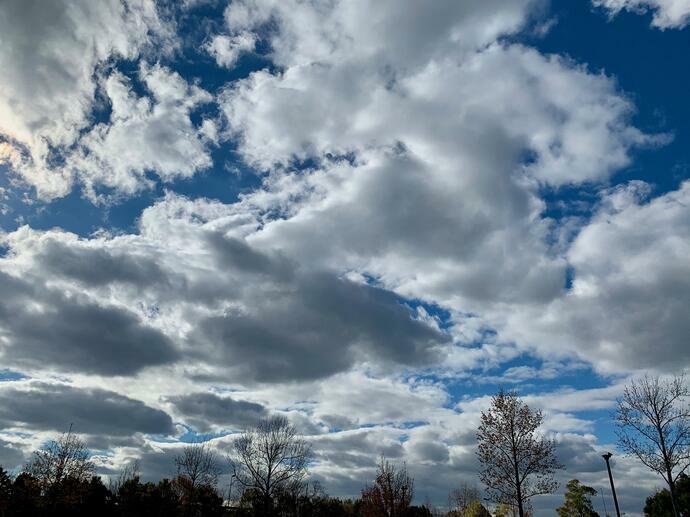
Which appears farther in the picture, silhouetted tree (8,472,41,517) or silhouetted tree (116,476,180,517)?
silhouetted tree (116,476,180,517)

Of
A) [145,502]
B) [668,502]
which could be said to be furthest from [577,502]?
[145,502]

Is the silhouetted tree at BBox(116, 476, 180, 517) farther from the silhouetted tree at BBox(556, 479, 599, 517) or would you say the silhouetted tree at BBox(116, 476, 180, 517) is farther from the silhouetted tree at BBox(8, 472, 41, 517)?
the silhouetted tree at BBox(556, 479, 599, 517)

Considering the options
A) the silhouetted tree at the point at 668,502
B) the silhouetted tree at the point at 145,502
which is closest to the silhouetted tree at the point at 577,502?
the silhouetted tree at the point at 668,502

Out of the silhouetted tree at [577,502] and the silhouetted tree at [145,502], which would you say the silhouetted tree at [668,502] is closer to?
the silhouetted tree at [577,502]

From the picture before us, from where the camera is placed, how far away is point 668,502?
51594 mm

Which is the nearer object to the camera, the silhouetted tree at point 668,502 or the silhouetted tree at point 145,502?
the silhouetted tree at point 668,502

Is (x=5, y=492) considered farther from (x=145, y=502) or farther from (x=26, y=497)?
(x=145, y=502)

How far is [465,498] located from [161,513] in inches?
1643

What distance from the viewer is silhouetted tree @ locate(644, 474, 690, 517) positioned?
48906 mm

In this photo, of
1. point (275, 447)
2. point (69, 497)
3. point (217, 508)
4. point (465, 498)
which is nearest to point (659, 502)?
point (465, 498)

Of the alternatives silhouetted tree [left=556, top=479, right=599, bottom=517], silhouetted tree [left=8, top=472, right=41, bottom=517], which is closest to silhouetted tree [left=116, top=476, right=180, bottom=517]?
silhouetted tree [left=8, top=472, right=41, bottom=517]

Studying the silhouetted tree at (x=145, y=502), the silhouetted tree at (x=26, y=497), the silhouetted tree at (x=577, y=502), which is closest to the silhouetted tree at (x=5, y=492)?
the silhouetted tree at (x=26, y=497)

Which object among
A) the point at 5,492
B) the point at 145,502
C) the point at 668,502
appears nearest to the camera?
the point at 5,492

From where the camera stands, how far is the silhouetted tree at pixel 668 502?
48.9 metres
